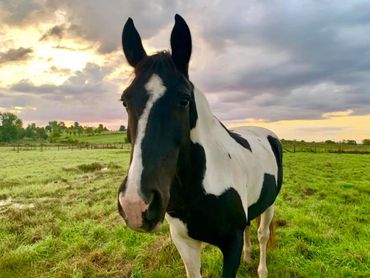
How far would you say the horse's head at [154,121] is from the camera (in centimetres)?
176

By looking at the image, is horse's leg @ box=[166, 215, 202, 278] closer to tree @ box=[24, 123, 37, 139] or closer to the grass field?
the grass field

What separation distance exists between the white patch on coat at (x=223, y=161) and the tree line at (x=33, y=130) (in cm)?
9347

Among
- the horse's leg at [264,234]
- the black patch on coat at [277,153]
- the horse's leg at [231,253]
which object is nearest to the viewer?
the horse's leg at [231,253]

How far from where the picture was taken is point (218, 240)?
270 cm

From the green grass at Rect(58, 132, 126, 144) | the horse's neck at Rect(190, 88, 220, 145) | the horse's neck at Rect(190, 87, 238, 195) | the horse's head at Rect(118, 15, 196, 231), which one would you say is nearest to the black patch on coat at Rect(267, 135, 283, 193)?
the horse's neck at Rect(190, 87, 238, 195)

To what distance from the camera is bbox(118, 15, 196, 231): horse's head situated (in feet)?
5.77

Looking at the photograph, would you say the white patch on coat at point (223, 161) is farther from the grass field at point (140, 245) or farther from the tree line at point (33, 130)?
the tree line at point (33, 130)

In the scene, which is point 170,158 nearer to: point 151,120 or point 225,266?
point 151,120

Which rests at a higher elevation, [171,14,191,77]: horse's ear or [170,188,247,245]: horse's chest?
[171,14,191,77]: horse's ear

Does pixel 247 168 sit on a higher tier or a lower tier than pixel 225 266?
higher

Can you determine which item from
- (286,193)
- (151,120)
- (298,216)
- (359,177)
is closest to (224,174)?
(151,120)

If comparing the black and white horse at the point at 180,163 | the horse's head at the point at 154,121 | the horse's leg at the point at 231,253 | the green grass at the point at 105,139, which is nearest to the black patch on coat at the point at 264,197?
the black and white horse at the point at 180,163

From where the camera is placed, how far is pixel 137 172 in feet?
5.85

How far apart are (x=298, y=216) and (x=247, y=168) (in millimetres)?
4033
